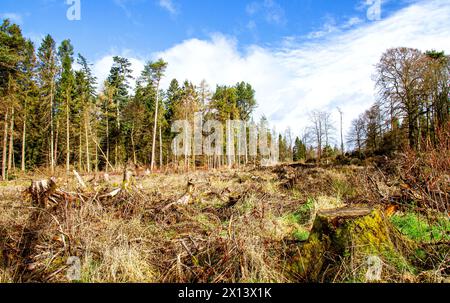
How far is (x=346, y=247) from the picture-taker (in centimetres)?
269

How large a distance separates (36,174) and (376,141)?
33691 mm

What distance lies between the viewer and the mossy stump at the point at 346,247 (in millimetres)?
2588

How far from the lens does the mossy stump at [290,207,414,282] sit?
8.49ft

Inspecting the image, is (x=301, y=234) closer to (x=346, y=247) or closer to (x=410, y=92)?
(x=346, y=247)

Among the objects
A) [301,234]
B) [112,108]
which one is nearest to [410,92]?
[301,234]

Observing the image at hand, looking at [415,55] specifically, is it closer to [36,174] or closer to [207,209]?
[207,209]

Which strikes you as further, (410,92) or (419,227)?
(410,92)

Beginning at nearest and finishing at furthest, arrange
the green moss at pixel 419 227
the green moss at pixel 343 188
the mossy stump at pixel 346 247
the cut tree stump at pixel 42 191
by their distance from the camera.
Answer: the mossy stump at pixel 346 247 < the green moss at pixel 419 227 < the cut tree stump at pixel 42 191 < the green moss at pixel 343 188

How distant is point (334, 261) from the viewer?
8.75 feet

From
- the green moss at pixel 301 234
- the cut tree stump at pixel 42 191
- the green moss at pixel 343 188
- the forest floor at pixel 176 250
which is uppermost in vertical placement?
the cut tree stump at pixel 42 191

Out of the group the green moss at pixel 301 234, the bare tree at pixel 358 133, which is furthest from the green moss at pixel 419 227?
the bare tree at pixel 358 133

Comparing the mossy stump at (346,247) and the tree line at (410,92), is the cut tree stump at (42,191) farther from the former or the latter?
the tree line at (410,92)

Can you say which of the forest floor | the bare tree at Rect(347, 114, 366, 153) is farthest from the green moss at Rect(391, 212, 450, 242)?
the bare tree at Rect(347, 114, 366, 153)

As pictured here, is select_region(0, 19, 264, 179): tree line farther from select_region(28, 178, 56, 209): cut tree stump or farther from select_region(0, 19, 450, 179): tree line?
select_region(28, 178, 56, 209): cut tree stump
